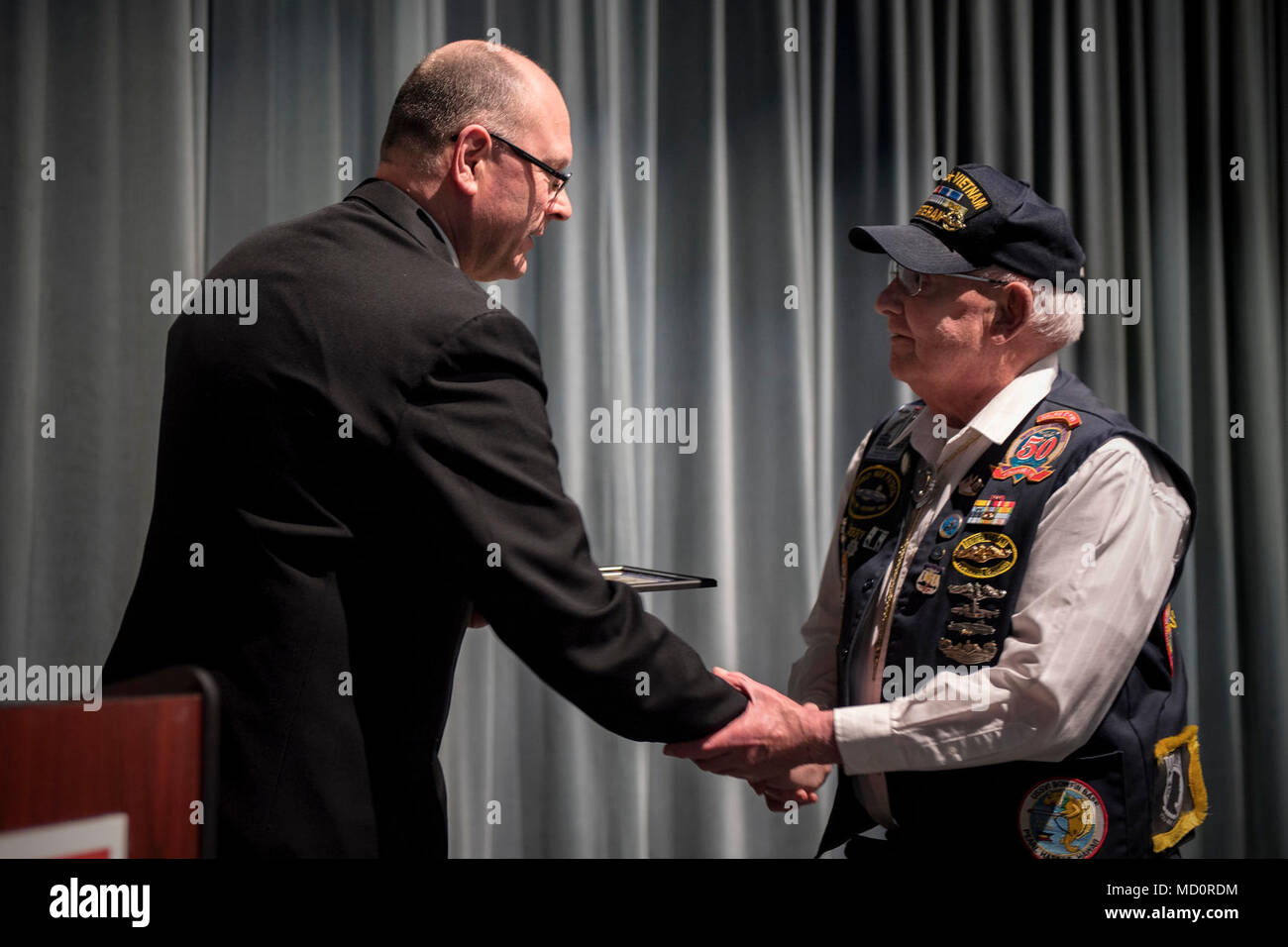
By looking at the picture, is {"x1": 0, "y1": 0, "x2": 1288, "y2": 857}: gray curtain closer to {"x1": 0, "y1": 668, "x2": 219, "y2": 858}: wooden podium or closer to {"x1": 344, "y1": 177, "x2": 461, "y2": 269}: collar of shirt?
{"x1": 344, "y1": 177, "x2": 461, "y2": 269}: collar of shirt

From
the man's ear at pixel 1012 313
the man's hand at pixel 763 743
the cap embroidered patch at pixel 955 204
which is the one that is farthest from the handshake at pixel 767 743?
the cap embroidered patch at pixel 955 204

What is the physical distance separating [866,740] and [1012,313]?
2.01ft

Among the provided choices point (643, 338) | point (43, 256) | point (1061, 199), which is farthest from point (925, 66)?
point (43, 256)

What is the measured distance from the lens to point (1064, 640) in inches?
49.3

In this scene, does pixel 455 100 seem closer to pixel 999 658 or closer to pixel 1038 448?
pixel 1038 448

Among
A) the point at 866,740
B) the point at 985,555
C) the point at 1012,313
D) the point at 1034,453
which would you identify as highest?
the point at 1012,313

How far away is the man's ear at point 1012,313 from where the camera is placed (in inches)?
56.8

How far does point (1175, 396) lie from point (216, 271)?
215cm

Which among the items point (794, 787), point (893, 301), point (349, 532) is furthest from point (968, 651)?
point (349, 532)

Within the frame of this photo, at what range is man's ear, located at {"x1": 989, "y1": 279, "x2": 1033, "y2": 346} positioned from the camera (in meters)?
1.44

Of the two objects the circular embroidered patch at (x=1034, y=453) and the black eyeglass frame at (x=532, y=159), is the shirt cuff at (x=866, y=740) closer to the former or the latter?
the circular embroidered patch at (x=1034, y=453)

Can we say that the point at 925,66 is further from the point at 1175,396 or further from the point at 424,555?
the point at 424,555

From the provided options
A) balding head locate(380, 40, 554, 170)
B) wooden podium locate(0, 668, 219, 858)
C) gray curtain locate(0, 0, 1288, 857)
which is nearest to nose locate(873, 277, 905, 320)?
balding head locate(380, 40, 554, 170)

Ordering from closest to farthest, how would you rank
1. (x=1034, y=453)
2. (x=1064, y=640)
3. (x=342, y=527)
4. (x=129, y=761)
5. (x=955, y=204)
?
1. (x=129, y=761)
2. (x=342, y=527)
3. (x=1064, y=640)
4. (x=1034, y=453)
5. (x=955, y=204)
